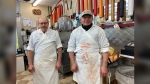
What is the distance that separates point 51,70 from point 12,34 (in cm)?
157

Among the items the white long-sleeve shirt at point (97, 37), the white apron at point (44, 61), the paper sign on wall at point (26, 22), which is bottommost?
the white apron at point (44, 61)

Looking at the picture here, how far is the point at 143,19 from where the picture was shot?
262 mm

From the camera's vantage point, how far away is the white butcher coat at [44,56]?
1.70 metres

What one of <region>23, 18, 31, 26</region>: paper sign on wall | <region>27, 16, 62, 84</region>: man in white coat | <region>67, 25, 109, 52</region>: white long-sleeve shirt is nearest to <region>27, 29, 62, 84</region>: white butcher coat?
<region>27, 16, 62, 84</region>: man in white coat

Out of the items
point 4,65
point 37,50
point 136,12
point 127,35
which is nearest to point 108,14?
point 127,35

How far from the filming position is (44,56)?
1702mm

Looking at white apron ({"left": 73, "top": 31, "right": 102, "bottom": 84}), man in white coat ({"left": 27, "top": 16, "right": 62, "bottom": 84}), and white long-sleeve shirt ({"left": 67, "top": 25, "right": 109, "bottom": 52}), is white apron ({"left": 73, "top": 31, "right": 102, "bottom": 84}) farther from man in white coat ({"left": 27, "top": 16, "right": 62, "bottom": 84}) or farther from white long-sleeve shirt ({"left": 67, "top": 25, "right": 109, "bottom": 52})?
man in white coat ({"left": 27, "top": 16, "right": 62, "bottom": 84})

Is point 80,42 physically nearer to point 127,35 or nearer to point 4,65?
point 127,35

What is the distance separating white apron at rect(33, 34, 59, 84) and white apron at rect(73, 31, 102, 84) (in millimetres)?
471

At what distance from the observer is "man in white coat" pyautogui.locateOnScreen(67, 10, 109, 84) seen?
1496mm

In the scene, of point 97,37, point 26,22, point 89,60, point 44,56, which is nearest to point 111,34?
point 97,37

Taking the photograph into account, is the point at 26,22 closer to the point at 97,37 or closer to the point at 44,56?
the point at 44,56

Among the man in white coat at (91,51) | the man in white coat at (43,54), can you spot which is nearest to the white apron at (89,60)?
the man in white coat at (91,51)

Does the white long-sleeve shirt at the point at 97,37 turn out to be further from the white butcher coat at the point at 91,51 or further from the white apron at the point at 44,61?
the white apron at the point at 44,61
